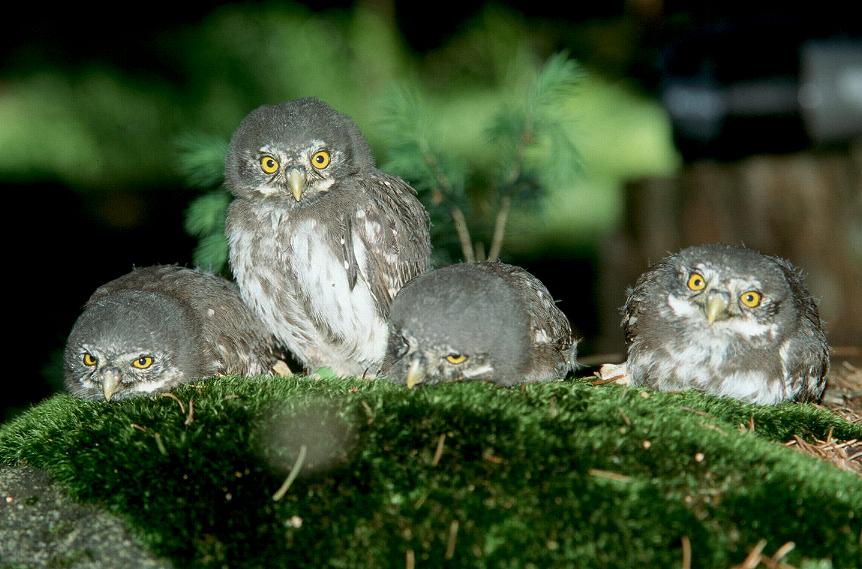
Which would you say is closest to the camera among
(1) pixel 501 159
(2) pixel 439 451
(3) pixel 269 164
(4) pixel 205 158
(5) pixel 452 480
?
(5) pixel 452 480

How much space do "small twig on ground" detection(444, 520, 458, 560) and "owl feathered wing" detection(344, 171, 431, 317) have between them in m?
1.98

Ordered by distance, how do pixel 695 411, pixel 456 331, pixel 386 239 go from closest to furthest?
pixel 695 411 → pixel 456 331 → pixel 386 239

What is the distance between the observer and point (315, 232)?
15.5 feet

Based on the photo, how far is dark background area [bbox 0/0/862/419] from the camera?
26.9 ft

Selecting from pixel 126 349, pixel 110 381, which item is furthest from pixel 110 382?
pixel 126 349

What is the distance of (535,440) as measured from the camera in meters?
3.37

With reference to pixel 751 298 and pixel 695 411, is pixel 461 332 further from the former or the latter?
pixel 751 298


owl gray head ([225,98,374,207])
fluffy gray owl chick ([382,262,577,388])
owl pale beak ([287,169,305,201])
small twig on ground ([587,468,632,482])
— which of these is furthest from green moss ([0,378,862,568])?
owl gray head ([225,98,374,207])

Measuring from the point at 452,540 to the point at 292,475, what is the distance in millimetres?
668

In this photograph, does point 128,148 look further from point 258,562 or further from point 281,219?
point 258,562

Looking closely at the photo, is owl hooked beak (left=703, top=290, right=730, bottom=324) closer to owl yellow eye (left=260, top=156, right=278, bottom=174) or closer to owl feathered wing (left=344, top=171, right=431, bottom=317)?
owl feathered wing (left=344, top=171, right=431, bottom=317)

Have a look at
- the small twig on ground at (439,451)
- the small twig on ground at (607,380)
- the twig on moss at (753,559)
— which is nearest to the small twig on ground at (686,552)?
the twig on moss at (753,559)

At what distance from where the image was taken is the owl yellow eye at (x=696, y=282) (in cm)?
449

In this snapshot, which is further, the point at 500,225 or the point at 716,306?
the point at 500,225
